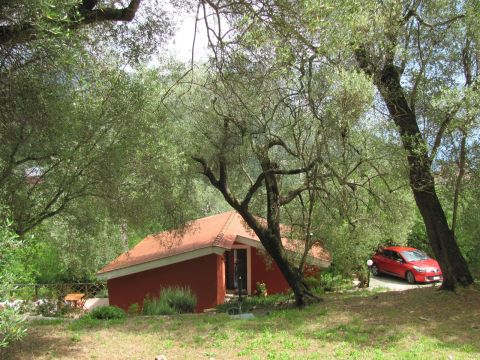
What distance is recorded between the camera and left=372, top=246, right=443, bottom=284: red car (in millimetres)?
21391

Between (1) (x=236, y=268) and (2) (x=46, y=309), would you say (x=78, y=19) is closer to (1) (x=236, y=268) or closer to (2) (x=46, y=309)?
(2) (x=46, y=309)

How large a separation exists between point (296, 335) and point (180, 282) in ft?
34.5

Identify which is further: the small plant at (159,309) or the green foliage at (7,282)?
the small plant at (159,309)

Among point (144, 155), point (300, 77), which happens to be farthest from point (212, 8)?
point (144, 155)

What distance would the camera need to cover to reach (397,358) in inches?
257

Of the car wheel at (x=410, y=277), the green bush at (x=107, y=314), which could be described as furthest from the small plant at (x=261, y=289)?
the green bush at (x=107, y=314)

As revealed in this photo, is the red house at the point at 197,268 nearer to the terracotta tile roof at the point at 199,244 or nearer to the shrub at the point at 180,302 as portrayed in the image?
the terracotta tile roof at the point at 199,244

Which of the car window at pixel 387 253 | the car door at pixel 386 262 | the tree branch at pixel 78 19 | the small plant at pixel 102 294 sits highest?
the tree branch at pixel 78 19

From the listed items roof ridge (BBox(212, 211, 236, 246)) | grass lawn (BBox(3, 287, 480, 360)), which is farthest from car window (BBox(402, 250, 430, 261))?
grass lawn (BBox(3, 287, 480, 360))

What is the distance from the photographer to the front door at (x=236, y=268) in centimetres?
2066

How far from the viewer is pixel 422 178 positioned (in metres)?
9.90

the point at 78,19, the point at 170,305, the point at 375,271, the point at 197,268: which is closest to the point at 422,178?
the point at 78,19

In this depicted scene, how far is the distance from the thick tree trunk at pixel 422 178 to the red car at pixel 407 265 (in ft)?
34.3

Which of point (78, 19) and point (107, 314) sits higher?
point (78, 19)
